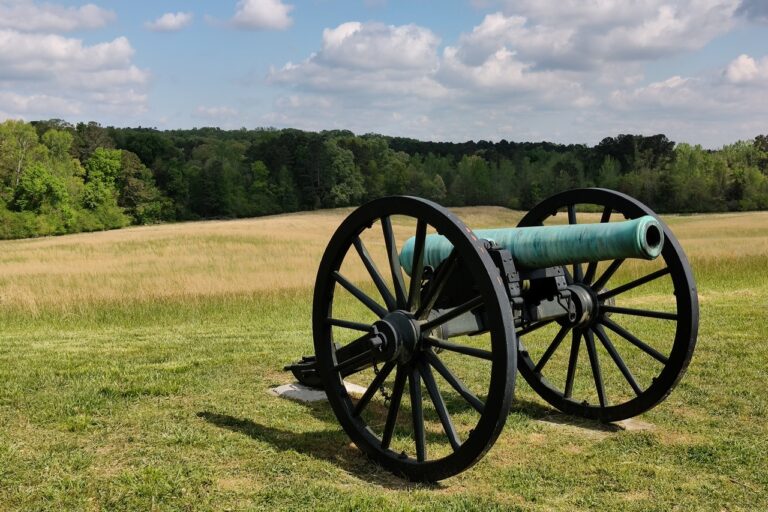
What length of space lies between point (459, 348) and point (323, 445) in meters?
1.62

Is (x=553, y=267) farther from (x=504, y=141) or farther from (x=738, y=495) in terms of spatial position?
(x=504, y=141)

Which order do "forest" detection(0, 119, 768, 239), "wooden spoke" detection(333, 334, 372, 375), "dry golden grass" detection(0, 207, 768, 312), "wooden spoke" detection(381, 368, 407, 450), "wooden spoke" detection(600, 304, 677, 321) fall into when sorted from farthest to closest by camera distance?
"forest" detection(0, 119, 768, 239) < "dry golden grass" detection(0, 207, 768, 312) < "wooden spoke" detection(600, 304, 677, 321) < "wooden spoke" detection(333, 334, 372, 375) < "wooden spoke" detection(381, 368, 407, 450)

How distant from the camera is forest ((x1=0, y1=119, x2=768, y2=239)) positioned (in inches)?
2402

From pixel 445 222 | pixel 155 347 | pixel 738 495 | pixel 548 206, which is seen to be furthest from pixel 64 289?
pixel 738 495

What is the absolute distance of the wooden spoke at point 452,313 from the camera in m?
4.51

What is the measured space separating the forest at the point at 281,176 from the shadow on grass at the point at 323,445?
56300mm

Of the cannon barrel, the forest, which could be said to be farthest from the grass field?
the forest

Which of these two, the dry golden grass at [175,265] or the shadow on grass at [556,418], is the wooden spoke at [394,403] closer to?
the shadow on grass at [556,418]

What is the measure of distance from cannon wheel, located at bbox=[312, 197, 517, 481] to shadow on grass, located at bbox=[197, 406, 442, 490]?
3.8 inches

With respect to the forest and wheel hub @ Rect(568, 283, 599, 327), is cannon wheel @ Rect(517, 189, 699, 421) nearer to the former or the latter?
wheel hub @ Rect(568, 283, 599, 327)

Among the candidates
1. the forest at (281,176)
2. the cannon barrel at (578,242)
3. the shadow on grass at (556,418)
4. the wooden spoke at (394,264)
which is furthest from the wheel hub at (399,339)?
the forest at (281,176)

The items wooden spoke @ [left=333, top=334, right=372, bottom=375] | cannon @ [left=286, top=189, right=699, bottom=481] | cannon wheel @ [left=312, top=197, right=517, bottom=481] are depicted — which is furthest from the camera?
wooden spoke @ [left=333, top=334, right=372, bottom=375]

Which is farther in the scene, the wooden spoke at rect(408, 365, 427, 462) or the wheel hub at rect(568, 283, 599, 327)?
the wheel hub at rect(568, 283, 599, 327)

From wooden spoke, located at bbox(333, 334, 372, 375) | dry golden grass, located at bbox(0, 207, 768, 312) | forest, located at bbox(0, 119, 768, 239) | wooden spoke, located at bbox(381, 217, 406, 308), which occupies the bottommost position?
dry golden grass, located at bbox(0, 207, 768, 312)
